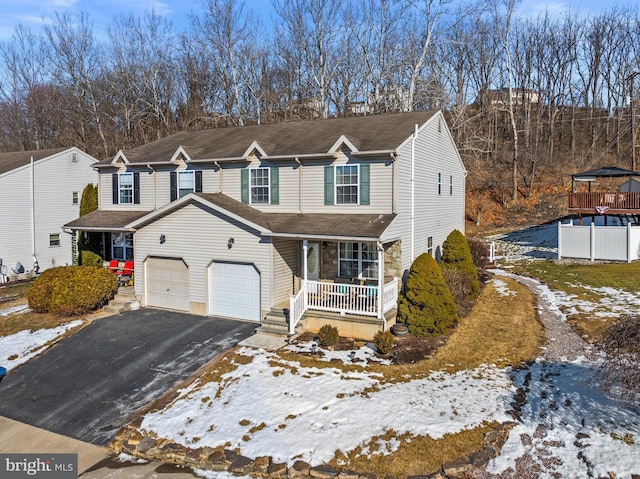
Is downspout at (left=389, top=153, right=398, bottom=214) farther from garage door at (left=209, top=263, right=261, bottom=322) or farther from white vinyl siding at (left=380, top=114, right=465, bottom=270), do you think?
garage door at (left=209, top=263, right=261, bottom=322)

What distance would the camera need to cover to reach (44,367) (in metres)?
13.5

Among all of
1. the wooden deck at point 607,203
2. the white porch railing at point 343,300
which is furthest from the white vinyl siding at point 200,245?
the wooden deck at point 607,203

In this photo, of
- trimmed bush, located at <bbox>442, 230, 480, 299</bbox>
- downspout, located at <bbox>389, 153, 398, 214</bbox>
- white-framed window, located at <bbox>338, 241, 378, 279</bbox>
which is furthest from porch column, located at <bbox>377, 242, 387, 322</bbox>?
trimmed bush, located at <bbox>442, 230, 480, 299</bbox>

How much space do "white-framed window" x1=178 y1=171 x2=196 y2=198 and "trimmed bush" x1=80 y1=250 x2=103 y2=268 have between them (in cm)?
655

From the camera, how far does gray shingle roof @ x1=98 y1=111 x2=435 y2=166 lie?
1697 centimetres

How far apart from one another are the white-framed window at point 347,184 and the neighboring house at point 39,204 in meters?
22.3

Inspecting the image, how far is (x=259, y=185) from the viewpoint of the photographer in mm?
17891

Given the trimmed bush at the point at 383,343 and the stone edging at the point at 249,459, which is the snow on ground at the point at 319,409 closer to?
the stone edging at the point at 249,459

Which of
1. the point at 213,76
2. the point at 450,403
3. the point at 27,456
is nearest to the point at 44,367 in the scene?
the point at 27,456

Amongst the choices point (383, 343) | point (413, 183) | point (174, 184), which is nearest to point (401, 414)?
point (383, 343)

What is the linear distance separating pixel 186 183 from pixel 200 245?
3.99 meters

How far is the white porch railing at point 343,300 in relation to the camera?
1439 centimetres

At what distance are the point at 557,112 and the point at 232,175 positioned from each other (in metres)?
43.7

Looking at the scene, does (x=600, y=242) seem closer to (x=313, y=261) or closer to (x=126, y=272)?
(x=313, y=261)
